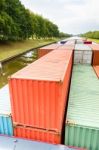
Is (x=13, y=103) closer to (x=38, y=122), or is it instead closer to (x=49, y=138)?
(x=38, y=122)

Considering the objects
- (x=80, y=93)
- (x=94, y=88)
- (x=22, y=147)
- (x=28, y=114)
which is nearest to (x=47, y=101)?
(x=28, y=114)

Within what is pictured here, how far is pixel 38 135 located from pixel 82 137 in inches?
81.3

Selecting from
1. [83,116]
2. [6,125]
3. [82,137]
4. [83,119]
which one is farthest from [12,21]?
[82,137]

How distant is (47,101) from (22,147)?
2.45 m

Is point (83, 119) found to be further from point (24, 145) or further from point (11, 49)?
Result: point (11, 49)

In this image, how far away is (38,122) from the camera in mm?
7867

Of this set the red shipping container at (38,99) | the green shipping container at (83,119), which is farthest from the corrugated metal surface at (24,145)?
the red shipping container at (38,99)

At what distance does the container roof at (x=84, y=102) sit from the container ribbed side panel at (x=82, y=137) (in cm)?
24

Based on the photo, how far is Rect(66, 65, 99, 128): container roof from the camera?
27.2 ft

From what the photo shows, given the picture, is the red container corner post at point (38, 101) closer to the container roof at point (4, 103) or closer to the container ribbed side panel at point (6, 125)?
the container ribbed side panel at point (6, 125)

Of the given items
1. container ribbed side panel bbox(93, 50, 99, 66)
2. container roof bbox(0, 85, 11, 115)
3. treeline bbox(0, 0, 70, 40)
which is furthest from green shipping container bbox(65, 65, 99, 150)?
treeline bbox(0, 0, 70, 40)

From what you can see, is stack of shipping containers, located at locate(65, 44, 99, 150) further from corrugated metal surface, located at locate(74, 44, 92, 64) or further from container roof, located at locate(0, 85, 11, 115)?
corrugated metal surface, located at locate(74, 44, 92, 64)

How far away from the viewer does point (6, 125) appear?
8.63 metres

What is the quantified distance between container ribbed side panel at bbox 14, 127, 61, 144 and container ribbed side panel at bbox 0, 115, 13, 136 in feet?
1.09
